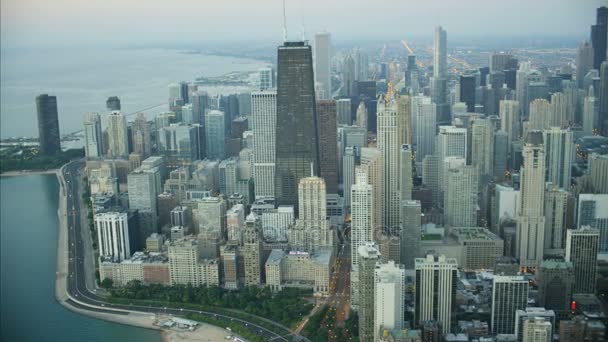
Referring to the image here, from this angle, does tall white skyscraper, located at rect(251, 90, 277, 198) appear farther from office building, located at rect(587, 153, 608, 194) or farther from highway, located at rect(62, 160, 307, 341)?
office building, located at rect(587, 153, 608, 194)

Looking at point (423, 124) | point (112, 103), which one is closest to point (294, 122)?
point (423, 124)

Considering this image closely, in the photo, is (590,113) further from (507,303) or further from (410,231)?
(507,303)

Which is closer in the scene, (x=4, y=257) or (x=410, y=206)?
(x=4, y=257)

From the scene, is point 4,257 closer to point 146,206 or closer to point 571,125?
point 146,206

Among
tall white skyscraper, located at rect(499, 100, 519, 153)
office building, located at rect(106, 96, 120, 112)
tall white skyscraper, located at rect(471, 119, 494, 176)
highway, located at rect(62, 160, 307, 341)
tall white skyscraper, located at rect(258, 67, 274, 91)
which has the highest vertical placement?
tall white skyscraper, located at rect(258, 67, 274, 91)

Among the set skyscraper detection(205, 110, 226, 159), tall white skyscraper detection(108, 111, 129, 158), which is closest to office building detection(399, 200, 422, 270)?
skyscraper detection(205, 110, 226, 159)

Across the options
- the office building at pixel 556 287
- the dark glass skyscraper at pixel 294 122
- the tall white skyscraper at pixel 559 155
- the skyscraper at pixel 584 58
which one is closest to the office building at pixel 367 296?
the office building at pixel 556 287

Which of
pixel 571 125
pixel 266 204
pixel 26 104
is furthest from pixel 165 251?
pixel 571 125
